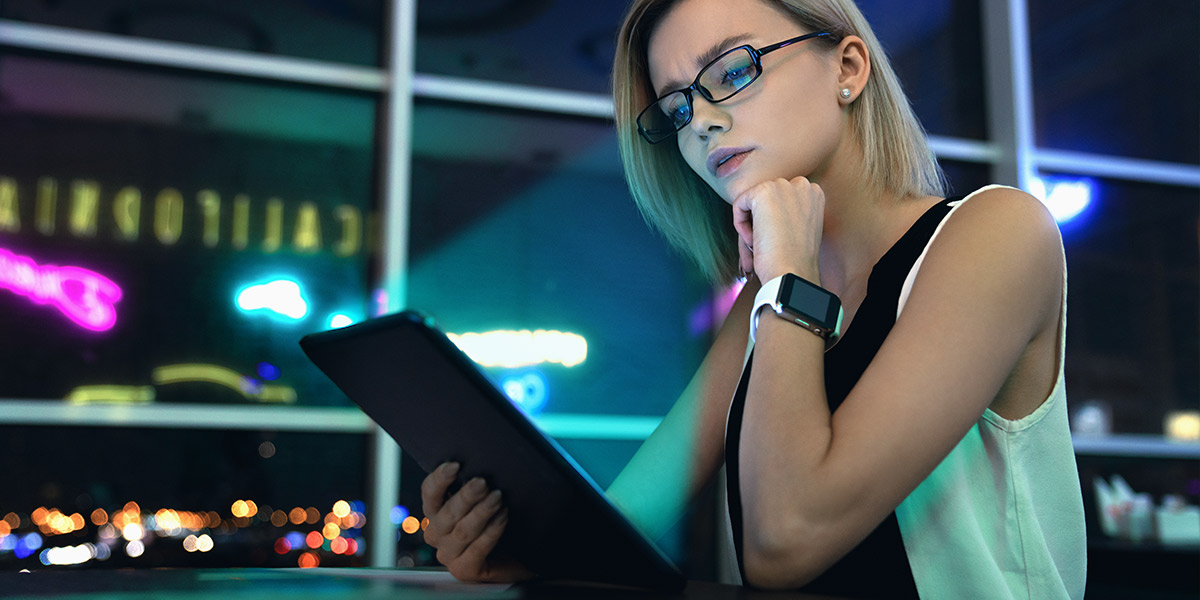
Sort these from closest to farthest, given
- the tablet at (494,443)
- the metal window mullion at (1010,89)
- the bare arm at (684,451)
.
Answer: the tablet at (494,443) < the bare arm at (684,451) < the metal window mullion at (1010,89)

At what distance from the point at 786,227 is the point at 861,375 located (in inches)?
8.3

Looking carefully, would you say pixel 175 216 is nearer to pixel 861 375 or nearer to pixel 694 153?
pixel 694 153

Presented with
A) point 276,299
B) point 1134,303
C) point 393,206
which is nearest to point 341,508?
point 276,299

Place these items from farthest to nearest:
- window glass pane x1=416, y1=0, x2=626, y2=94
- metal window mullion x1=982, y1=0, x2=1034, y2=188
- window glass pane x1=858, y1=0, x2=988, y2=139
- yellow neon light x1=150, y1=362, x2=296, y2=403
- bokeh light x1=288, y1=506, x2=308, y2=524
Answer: window glass pane x1=858, y1=0, x2=988, y2=139, metal window mullion x1=982, y1=0, x2=1034, y2=188, window glass pane x1=416, y1=0, x2=626, y2=94, bokeh light x1=288, y1=506, x2=308, y2=524, yellow neon light x1=150, y1=362, x2=296, y2=403

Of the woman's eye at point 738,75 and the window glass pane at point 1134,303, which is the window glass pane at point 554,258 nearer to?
the window glass pane at point 1134,303

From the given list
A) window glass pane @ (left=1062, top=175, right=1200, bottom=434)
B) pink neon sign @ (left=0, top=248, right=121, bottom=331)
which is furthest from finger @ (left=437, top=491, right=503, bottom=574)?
window glass pane @ (left=1062, top=175, right=1200, bottom=434)

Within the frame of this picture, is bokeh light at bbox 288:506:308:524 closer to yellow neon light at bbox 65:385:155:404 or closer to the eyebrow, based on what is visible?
yellow neon light at bbox 65:385:155:404

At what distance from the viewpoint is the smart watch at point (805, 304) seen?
3.19 ft

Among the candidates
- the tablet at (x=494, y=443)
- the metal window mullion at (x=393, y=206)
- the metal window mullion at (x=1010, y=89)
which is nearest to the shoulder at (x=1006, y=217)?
the tablet at (x=494, y=443)

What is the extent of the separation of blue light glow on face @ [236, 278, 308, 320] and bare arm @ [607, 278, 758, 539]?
6.35 feet

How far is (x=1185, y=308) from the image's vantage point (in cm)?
378

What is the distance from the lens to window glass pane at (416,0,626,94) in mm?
3254

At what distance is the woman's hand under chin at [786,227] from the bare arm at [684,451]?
1.12ft

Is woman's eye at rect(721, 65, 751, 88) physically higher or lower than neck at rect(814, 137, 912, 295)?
higher
